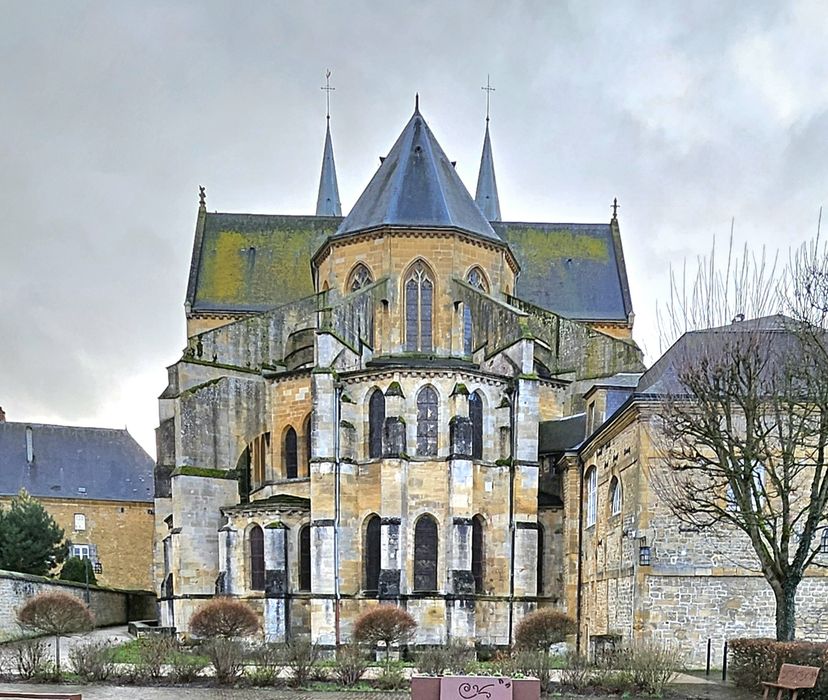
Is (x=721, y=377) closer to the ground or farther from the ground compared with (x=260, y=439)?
farther from the ground

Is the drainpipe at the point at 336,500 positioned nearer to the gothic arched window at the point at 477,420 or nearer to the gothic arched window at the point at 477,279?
the gothic arched window at the point at 477,420

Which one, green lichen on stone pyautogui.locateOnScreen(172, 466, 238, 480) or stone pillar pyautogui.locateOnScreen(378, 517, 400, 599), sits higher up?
green lichen on stone pyautogui.locateOnScreen(172, 466, 238, 480)

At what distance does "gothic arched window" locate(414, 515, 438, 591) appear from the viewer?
2469 cm

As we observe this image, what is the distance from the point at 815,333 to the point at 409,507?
13385 mm

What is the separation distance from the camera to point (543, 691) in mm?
13867

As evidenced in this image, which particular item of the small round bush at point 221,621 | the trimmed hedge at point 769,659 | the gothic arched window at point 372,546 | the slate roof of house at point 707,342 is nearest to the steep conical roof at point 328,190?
the gothic arched window at point 372,546

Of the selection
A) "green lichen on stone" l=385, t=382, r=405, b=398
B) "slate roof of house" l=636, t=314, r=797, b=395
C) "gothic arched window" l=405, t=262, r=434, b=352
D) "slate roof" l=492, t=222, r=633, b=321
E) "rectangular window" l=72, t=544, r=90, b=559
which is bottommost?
"rectangular window" l=72, t=544, r=90, b=559

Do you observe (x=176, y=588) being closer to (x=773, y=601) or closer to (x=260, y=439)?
(x=260, y=439)

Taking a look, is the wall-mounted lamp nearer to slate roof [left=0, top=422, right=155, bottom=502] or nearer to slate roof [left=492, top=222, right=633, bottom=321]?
slate roof [left=492, top=222, right=633, bottom=321]

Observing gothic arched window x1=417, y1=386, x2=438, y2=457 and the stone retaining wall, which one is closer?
the stone retaining wall

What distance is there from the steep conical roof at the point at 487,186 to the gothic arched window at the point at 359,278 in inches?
867

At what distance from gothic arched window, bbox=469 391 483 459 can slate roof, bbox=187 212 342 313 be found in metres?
13.7

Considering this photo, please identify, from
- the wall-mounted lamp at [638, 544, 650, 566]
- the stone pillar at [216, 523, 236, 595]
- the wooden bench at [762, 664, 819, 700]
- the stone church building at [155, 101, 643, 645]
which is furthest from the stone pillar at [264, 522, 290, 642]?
the wooden bench at [762, 664, 819, 700]

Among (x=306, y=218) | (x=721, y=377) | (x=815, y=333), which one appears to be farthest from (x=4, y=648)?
(x=306, y=218)
